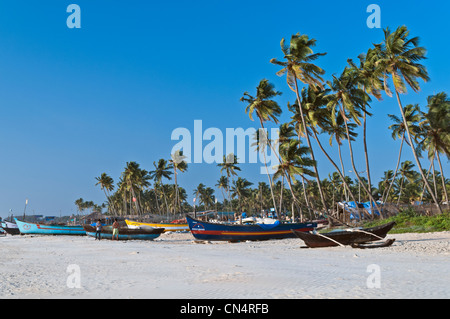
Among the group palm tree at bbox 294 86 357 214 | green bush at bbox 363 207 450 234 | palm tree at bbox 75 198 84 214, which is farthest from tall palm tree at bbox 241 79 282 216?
palm tree at bbox 75 198 84 214

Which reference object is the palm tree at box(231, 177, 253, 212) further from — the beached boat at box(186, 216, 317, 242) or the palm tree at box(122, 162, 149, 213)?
the beached boat at box(186, 216, 317, 242)

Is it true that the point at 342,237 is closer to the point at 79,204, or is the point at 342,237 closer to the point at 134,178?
the point at 134,178

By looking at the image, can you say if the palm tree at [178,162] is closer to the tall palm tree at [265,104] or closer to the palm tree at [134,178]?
the palm tree at [134,178]

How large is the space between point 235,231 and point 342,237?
10565mm

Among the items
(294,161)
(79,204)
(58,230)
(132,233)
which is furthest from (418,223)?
(79,204)

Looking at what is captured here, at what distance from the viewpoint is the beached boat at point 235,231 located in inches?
1051

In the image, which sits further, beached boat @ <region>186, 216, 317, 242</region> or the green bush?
beached boat @ <region>186, 216, 317, 242</region>

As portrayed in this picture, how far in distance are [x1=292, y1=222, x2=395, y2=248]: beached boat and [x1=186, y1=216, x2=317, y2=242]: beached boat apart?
9112 millimetres

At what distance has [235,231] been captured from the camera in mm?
26719

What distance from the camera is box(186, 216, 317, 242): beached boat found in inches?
1051

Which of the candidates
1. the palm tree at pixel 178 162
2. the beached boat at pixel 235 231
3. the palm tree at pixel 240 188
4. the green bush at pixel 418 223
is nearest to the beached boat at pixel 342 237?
the green bush at pixel 418 223
